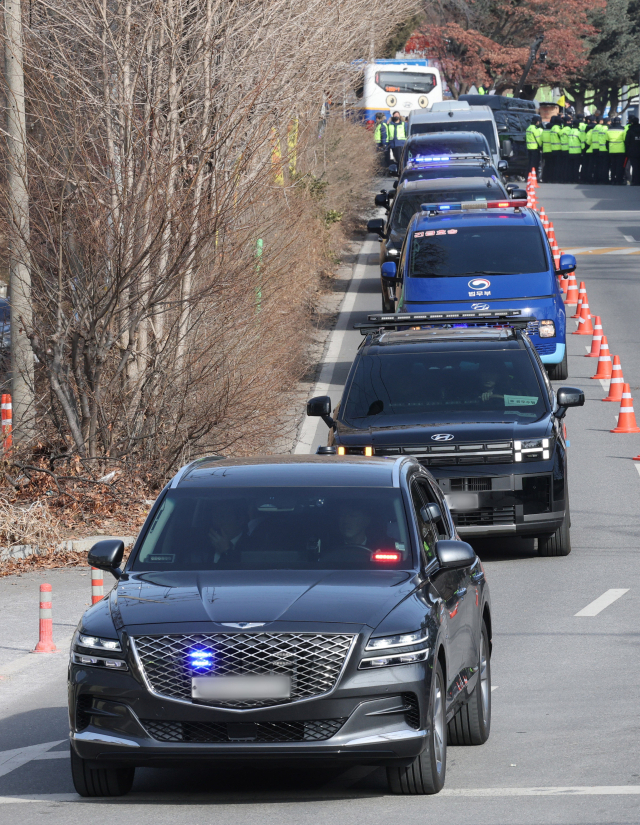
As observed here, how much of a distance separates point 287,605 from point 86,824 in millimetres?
1188

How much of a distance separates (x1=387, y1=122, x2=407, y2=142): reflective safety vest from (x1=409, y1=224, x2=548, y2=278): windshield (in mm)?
30235

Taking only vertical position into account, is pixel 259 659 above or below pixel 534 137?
above

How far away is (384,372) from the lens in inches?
535

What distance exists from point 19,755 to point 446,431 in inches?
228

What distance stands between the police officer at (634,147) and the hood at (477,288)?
2926 centimetres

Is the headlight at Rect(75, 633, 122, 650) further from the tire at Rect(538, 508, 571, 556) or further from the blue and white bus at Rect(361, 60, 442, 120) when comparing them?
the blue and white bus at Rect(361, 60, 442, 120)

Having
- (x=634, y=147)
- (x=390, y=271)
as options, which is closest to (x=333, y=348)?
(x=390, y=271)

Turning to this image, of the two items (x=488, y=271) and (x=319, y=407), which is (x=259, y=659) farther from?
(x=488, y=271)

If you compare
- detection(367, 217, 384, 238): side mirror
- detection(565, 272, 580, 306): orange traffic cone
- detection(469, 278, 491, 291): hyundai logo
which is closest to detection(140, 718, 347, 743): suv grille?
detection(469, 278, 491, 291): hyundai logo

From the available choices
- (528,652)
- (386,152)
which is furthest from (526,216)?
(386,152)

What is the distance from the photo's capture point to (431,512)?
299 inches

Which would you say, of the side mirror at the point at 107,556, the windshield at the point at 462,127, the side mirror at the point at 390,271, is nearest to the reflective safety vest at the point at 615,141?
the windshield at the point at 462,127

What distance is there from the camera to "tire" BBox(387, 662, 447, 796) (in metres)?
6.33

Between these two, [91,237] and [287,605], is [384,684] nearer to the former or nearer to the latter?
[287,605]
